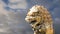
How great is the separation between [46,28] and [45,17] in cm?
→ 29

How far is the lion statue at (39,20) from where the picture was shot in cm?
466

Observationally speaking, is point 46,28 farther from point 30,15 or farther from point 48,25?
point 30,15

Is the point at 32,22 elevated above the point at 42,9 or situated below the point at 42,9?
below

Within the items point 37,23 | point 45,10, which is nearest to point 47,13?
point 45,10

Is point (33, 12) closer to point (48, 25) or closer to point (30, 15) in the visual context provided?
point (30, 15)

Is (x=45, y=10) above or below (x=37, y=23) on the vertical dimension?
above

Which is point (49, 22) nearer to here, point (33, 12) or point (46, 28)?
point (46, 28)

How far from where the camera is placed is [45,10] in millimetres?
4910

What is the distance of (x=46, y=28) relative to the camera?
4754 millimetres

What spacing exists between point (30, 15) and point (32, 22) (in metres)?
0.19

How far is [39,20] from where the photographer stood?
468 cm

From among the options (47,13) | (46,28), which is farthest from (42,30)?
(47,13)

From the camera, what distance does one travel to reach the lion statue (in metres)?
4.66

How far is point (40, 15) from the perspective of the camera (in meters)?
4.75
